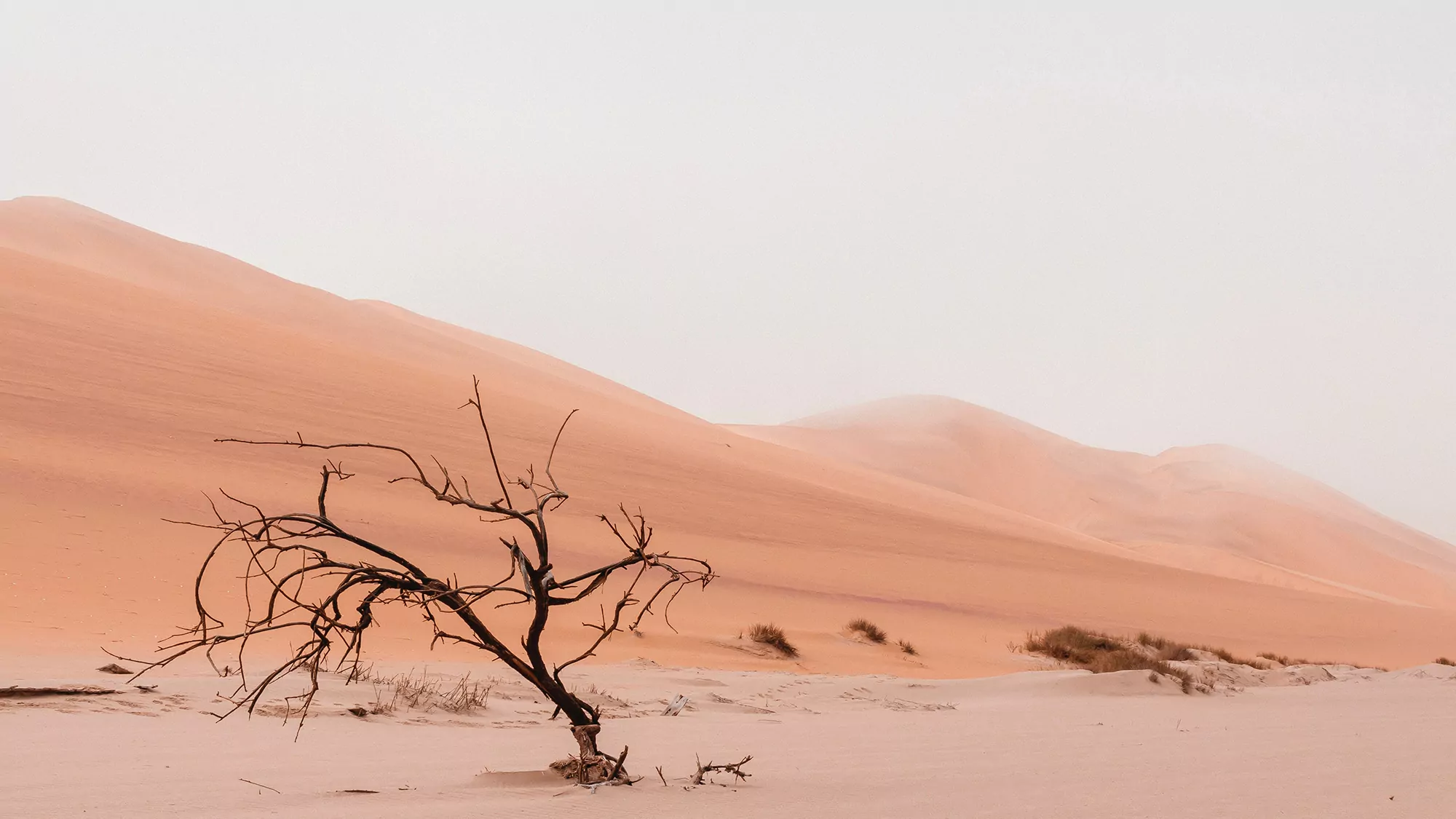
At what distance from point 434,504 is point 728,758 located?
515 inches

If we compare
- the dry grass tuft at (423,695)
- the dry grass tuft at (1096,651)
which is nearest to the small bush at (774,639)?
the dry grass tuft at (1096,651)

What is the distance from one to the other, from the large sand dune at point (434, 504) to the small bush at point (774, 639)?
1.22 feet

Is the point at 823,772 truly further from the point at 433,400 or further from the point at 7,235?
the point at 7,235

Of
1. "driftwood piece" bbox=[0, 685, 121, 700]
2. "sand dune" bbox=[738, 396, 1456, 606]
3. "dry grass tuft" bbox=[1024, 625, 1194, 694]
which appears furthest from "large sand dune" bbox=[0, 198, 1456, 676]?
"sand dune" bbox=[738, 396, 1456, 606]

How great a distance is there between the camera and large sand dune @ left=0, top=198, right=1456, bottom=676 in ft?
40.9

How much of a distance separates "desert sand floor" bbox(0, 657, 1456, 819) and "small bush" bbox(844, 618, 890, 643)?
6.49 meters

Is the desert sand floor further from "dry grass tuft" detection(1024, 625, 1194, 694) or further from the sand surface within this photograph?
"dry grass tuft" detection(1024, 625, 1194, 694)

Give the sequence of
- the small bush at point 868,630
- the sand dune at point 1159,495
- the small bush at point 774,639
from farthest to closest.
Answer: the sand dune at point 1159,495 → the small bush at point 868,630 → the small bush at point 774,639

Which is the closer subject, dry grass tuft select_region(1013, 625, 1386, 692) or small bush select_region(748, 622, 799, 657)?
dry grass tuft select_region(1013, 625, 1386, 692)

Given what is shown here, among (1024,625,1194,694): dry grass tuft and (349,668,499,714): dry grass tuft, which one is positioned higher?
(1024,625,1194,694): dry grass tuft

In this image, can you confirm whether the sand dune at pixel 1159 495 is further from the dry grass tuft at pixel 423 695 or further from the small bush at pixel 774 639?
the dry grass tuft at pixel 423 695

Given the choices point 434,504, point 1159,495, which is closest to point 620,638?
point 434,504

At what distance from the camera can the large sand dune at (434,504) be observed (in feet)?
40.9

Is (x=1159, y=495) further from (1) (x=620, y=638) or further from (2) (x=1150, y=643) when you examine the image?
(1) (x=620, y=638)
